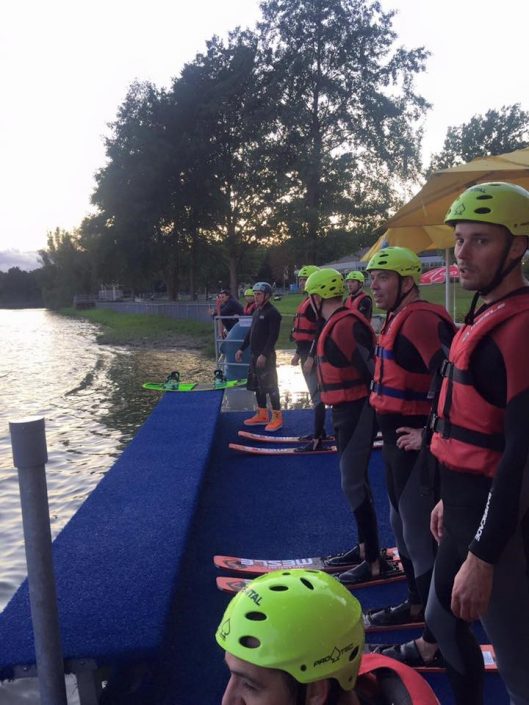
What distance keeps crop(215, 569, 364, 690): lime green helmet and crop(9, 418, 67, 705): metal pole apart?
1111 millimetres

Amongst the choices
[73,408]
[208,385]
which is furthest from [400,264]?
[73,408]

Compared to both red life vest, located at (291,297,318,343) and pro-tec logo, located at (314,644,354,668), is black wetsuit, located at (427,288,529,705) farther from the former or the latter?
red life vest, located at (291,297,318,343)

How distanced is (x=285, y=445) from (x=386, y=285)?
15.2 feet

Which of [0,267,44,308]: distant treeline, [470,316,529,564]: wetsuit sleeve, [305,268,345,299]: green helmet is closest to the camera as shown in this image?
[470,316,529,564]: wetsuit sleeve

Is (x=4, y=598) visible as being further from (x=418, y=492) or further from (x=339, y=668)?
(x=339, y=668)

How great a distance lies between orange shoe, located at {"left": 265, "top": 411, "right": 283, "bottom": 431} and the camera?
27.4 ft

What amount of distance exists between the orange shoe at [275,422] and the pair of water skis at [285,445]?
22cm

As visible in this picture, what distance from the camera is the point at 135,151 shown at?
118ft

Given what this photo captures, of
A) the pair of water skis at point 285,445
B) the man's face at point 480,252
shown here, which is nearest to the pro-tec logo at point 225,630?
the man's face at point 480,252

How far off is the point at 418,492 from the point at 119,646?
1.66 m

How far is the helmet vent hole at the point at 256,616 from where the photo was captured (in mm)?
1496

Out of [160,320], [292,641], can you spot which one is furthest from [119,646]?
[160,320]

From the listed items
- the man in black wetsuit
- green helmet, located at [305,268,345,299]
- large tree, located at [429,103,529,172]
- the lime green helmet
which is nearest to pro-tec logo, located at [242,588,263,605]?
the lime green helmet

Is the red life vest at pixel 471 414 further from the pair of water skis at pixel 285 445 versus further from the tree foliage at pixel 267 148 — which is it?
the tree foliage at pixel 267 148
